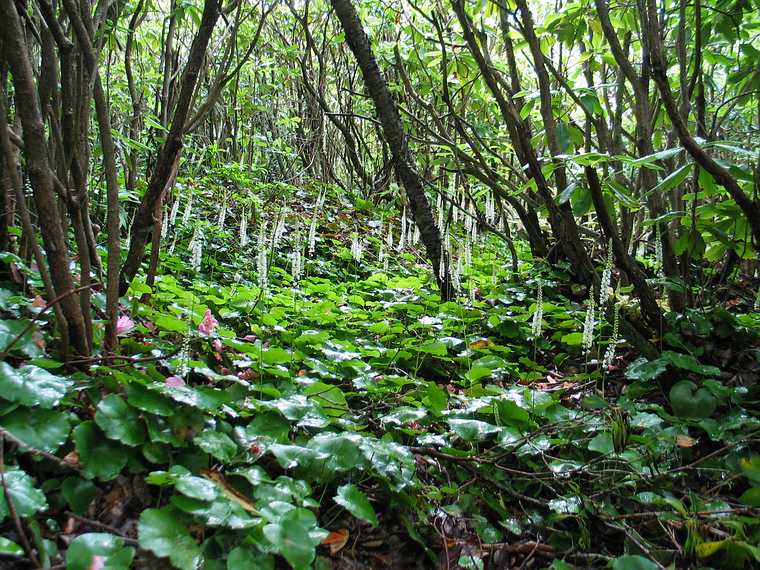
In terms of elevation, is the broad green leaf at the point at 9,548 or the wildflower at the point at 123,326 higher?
the wildflower at the point at 123,326

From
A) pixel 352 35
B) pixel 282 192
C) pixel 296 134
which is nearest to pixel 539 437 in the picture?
pixel 352 35

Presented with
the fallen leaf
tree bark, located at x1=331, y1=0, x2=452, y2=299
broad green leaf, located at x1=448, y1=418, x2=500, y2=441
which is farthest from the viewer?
tree bark, located at x1=331, y1=0, x2=452, y2=299

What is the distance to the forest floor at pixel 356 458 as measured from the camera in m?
1.33

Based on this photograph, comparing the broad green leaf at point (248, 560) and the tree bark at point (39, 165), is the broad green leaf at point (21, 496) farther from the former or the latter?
the tree bark at point (39, 165)

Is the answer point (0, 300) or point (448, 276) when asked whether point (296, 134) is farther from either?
point (0, 300)

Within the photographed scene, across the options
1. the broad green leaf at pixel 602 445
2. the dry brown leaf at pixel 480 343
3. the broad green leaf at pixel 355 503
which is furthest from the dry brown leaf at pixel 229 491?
the dry brown leaf at pixel 480 343

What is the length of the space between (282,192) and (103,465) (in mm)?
4615

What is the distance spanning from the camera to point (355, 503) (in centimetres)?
150

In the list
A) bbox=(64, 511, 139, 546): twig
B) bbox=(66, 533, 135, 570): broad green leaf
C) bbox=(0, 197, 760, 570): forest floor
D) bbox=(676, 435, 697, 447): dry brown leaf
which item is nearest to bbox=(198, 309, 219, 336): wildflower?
bbox=(0, 197, 760, 570): forest floor

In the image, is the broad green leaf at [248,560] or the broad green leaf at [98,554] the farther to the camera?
the broad green leaf at [248,560]

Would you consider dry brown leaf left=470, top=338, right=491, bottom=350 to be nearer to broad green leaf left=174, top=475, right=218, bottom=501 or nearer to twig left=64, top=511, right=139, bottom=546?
broad green leaf left=174, top=475, right=218, bottom=501

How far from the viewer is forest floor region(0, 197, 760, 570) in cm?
133

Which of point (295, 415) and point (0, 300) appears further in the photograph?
point (0, 300)

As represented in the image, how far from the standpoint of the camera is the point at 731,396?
217 cm
